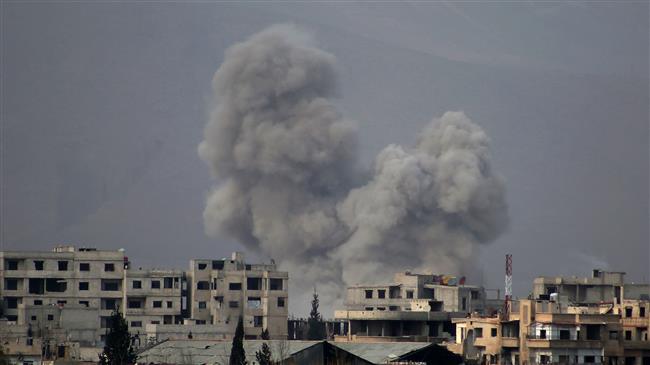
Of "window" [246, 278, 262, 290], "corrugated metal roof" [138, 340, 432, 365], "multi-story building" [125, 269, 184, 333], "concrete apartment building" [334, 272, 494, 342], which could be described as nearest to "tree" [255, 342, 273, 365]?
"corrugated metal roof" [138, 340, 432, 365]

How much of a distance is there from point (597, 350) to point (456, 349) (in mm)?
6315

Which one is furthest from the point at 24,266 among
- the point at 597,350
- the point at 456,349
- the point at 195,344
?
the point at 597,350

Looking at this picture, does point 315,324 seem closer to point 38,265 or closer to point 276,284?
point 276,284

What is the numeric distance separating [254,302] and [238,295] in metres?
1.11

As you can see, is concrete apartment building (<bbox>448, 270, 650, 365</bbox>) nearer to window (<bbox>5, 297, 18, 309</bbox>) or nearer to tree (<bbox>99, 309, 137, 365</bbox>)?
tree (<bbox>99, 309, 137, 365</bbox>)

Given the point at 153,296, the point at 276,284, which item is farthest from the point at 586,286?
the point at 153,296

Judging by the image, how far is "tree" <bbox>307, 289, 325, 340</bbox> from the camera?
316 ft

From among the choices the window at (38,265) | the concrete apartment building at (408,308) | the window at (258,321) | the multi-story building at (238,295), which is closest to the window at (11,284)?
the window at (38,265)

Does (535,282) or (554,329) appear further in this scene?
(535,282)

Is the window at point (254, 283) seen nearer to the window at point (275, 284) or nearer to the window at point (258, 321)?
the window at point (275, 284)

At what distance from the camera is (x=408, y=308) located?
97562mm

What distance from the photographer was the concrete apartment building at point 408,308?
8369 cm

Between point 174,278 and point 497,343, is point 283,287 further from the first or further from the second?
point 497,343

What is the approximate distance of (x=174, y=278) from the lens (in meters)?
94.6
